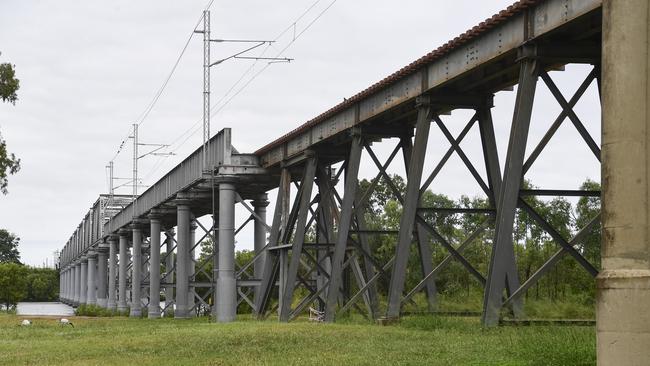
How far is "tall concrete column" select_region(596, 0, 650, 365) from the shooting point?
28.6ft

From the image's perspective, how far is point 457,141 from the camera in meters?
22.1

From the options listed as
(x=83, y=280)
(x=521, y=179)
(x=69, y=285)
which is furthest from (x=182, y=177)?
(x=69, y=285)

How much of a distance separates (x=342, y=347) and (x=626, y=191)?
8.87m

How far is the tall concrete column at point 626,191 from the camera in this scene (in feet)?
28.6

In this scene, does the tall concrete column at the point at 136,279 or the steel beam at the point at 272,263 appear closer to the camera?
the steel beam at the point at 272,263

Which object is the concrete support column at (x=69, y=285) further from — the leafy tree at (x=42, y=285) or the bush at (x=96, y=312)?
the bush at (x=96, y=312)

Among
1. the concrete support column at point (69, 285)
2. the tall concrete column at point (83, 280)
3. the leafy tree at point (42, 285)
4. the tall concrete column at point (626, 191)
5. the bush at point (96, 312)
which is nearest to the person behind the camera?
the tall concrete column at point (626, 191)

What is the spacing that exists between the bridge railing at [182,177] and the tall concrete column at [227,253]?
4.21 feet

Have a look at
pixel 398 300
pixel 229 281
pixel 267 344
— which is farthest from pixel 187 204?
pixel 267 344

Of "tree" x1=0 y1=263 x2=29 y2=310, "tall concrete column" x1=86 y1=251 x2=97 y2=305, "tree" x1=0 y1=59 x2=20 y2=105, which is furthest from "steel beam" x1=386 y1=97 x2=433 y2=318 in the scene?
"tree" x1=0 y1=263 x2=29 y2=310

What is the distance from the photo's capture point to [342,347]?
17000 mm

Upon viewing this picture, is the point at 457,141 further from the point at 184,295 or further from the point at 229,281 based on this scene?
the point at 184,295

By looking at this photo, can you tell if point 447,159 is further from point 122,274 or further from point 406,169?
point 122,274

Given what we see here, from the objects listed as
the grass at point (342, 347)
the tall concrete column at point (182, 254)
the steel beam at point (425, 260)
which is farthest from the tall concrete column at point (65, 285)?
the grass at point (342, 347)
